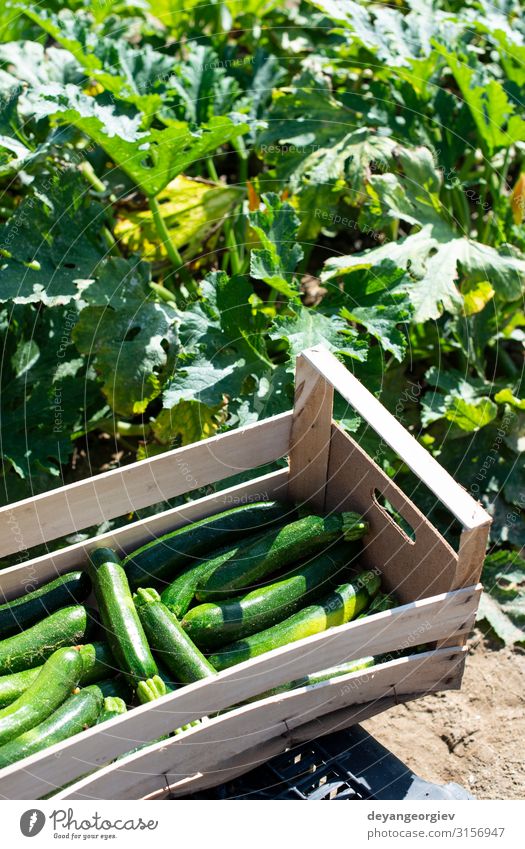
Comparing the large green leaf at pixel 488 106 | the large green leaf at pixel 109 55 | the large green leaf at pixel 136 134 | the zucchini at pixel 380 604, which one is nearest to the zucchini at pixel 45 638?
the zucchini at pixel 380 604

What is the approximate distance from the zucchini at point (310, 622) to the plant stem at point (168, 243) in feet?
8.07

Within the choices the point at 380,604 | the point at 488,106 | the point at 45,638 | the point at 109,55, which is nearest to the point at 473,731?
the point at 380,604

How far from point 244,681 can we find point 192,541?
2.92 ft

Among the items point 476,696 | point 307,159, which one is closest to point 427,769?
point 476,696

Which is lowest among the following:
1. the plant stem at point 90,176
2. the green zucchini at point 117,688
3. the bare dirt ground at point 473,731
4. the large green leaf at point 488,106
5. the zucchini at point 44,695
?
the bare dirt ground at point 473,731

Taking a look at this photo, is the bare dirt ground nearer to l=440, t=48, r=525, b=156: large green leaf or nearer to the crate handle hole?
the crate handle hole

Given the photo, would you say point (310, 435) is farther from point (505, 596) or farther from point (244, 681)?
point (505, 596)

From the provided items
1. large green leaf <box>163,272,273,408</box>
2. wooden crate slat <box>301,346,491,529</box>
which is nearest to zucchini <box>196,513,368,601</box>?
wooden crate slat <box>301,346,491,529</box>

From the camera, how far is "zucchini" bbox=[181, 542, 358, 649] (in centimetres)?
378

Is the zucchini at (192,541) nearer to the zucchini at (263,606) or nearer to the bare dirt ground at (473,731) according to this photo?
the zucchini at (263,606)

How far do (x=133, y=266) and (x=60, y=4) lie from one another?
7.91ft

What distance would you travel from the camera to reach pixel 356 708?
12.6 feet

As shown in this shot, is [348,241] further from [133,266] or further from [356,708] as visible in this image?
[356,708]

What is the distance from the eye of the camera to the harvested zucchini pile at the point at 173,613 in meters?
3.49
